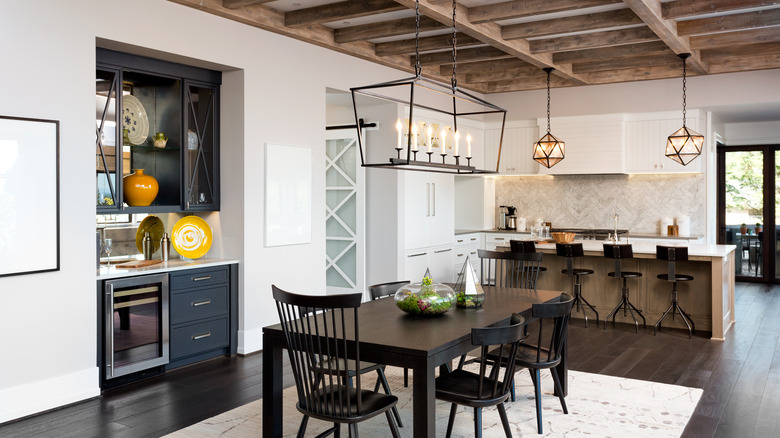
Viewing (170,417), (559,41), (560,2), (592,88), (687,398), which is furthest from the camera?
(592,88)

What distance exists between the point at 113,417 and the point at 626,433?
3.16 metres

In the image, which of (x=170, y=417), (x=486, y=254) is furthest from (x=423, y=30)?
(x=170, y=417)

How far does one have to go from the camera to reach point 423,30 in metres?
6.15

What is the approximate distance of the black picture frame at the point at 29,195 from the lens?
13.1 feet

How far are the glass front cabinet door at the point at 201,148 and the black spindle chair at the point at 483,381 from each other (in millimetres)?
3133

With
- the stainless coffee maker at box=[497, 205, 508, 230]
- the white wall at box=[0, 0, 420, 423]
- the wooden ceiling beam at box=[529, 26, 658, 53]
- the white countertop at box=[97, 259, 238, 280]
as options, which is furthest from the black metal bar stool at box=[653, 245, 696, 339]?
the white countertop at box=[97, 259, 238, 280]

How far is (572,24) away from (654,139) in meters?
3.13

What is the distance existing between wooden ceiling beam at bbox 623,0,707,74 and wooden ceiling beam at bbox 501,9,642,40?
21cm

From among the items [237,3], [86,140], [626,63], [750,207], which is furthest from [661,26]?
[750,207]

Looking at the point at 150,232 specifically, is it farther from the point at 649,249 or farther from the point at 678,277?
the point at 678,277

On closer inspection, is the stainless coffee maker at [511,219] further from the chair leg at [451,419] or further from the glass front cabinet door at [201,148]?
the chair leg at [451,419]

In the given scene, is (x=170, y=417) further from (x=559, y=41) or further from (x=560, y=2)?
(x=559, y=41)

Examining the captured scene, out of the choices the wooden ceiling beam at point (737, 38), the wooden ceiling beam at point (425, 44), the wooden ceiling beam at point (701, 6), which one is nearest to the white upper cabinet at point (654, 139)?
the wooden ceiling beam at point (737, 38)

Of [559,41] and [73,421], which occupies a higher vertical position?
[559,41]
